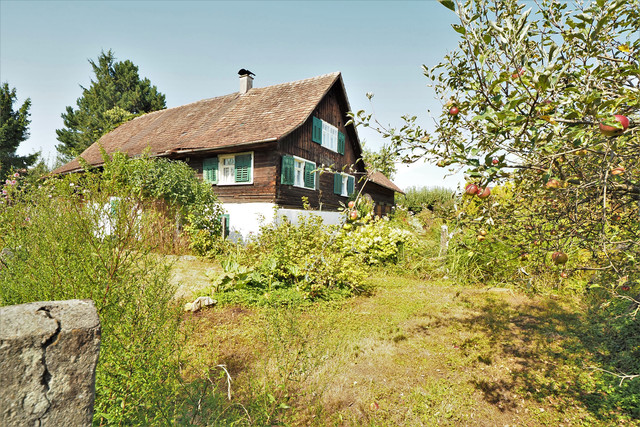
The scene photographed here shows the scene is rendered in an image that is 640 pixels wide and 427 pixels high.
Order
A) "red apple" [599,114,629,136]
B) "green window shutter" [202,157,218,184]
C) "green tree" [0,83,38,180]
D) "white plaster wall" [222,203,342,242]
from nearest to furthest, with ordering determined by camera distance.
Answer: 1. "red apple" [599,114,629,136]
2. "white plaster wall" [222,203,342,242]
3. "green window shutter" [202,157,218,184]
4. "green tree" [0,83,38,180]

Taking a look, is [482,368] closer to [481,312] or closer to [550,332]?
[550,332]

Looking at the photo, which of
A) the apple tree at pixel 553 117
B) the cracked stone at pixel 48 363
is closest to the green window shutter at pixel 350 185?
the apple tree at pixel 553 117

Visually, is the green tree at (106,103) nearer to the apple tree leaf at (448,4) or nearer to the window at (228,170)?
the window at (228,170)

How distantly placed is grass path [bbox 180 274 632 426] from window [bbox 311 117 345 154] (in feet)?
32.6

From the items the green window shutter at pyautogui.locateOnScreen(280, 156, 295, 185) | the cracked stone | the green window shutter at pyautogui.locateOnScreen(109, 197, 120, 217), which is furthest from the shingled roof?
the cracked stone

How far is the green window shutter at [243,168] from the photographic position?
39.5ft

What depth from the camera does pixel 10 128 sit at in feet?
67.6

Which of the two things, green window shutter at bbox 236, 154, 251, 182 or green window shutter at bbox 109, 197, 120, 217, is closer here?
green window shutter at bbox 109, 197, 120, 217

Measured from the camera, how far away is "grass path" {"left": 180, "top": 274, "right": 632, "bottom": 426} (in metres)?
2.54

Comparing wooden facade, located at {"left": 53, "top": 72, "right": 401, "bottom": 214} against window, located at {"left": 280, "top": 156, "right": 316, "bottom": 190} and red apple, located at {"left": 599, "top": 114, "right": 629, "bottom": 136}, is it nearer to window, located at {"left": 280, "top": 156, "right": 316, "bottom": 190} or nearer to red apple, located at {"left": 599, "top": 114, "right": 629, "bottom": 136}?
window, located at {"left": 280, "top": 156, "right": 316, "bottom": 190}

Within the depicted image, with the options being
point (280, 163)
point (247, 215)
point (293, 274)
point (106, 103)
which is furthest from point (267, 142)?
point (106, 103)

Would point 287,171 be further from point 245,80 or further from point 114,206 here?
point 114,206

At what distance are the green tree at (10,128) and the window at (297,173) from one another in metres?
21.3

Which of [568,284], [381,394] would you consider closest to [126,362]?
[381,394]
